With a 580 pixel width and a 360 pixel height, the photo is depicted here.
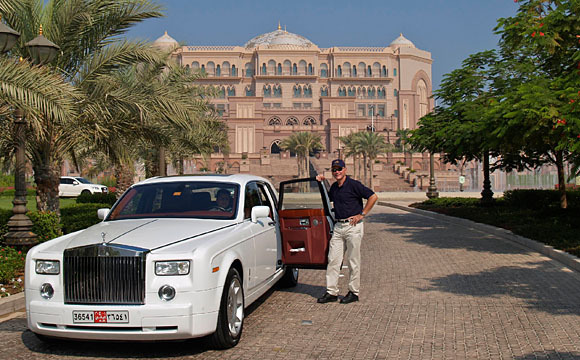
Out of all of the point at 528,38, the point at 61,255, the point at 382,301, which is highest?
the point at 528,38

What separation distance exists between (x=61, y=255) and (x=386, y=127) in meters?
104

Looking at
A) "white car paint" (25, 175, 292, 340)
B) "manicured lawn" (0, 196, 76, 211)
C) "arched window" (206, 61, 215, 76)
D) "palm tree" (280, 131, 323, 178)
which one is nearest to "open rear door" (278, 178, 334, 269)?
"white car paint" (25, 175, 292, 340)

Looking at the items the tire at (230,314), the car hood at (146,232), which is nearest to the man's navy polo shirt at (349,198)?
the car hood at (146,232)

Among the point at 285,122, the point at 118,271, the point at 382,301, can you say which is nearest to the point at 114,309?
the point at 118,271

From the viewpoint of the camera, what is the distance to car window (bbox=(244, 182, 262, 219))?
7.17 m

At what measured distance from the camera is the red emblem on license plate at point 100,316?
17.2 ft

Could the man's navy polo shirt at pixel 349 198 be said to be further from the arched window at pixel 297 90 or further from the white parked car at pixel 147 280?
the arched window at pixel 297 90

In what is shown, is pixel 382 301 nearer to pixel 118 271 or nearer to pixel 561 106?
pixel 118 271

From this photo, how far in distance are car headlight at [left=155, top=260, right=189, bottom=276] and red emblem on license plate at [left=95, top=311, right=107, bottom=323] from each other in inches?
23.5

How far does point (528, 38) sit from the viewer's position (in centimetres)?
1299

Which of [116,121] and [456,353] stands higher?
[116,121]

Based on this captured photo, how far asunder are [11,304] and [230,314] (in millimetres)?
3553

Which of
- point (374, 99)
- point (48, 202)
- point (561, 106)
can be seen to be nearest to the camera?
point (561, 106)

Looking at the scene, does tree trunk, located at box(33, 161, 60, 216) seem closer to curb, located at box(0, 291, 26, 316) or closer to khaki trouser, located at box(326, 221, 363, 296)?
curb, located at box(0, 291, 26, 316)
